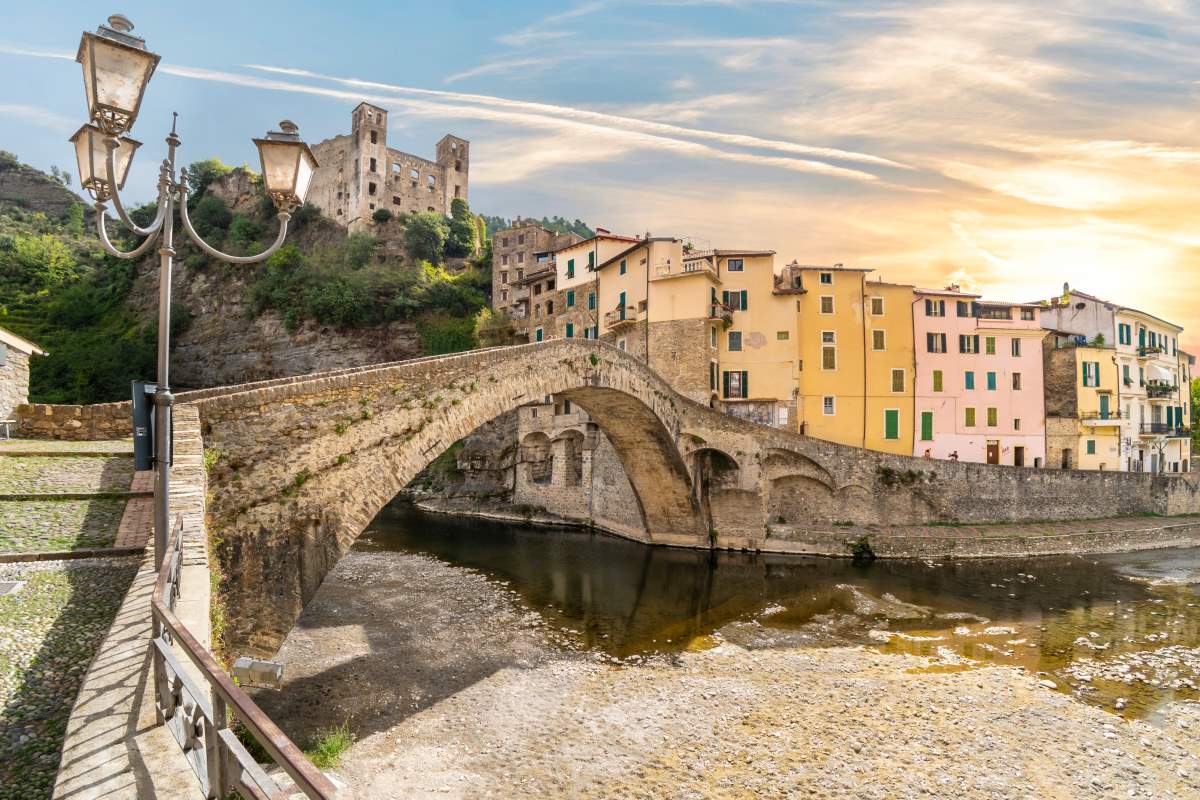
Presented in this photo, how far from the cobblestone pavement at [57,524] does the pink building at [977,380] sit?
28.0 metres

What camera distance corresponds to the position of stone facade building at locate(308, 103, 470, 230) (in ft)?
164

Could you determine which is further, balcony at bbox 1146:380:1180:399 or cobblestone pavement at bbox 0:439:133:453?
balcony at bbox 1146:380:1180:399

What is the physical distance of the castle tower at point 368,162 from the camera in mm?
49656

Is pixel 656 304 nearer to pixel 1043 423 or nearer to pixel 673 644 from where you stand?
pixel 673 644

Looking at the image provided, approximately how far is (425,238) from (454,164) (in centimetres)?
1242

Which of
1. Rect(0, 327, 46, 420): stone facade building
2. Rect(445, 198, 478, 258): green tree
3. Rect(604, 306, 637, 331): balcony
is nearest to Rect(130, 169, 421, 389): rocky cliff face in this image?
Rect(445, 198, 478, 258): green tree

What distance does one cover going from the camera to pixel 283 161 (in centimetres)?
533

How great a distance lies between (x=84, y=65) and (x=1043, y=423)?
115 ft

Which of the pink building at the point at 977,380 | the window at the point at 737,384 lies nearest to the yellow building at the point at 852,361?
the pink building at the point at 977,380

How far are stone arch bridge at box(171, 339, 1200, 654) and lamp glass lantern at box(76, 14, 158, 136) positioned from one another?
510 centimetres

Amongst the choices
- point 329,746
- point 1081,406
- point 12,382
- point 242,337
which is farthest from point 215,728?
point 242,337

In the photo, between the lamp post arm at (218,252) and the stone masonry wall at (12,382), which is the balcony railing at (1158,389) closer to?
the lamp post arm at (218,252)

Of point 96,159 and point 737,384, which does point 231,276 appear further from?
point 96,159

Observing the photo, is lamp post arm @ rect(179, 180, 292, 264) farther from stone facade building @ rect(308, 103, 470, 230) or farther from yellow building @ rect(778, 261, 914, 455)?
stone facade building @ rect(308, 103, 470, 230)
